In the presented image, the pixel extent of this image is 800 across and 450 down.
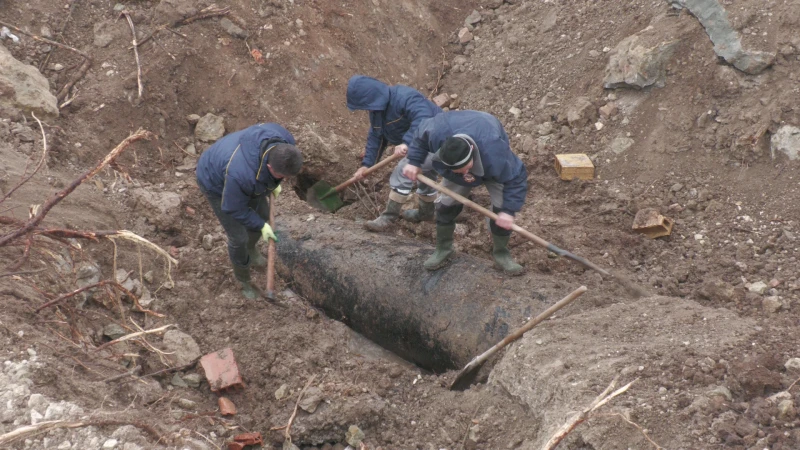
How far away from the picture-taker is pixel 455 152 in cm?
395

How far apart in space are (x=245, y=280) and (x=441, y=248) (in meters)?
1.61

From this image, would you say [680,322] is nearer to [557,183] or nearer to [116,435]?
[557,183]

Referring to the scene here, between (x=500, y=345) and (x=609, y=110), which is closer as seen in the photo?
(x=500, y=345)

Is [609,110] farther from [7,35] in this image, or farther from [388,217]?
[7,35]

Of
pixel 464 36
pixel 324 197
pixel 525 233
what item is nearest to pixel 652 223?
pixel 525 233

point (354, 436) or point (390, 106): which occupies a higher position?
point (390, 106)

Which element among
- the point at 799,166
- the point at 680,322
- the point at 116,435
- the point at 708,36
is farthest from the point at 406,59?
the point at 116,435

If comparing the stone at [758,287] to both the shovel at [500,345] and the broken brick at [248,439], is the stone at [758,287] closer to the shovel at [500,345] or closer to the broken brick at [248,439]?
the shovel at [500,345]

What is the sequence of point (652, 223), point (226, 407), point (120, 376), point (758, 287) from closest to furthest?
point (120, 376) < point (226, 407) < point (758, 287) < point (652, 223)

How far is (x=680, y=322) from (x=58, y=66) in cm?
599

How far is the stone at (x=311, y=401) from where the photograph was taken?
385 cm

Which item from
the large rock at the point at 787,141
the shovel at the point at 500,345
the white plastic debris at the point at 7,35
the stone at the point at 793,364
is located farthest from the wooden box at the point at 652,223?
the white plastic debris at the point at 7,35

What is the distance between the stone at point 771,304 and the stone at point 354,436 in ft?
9.26

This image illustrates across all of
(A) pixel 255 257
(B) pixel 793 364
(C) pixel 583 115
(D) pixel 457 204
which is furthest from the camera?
(C) pixel 583 115
